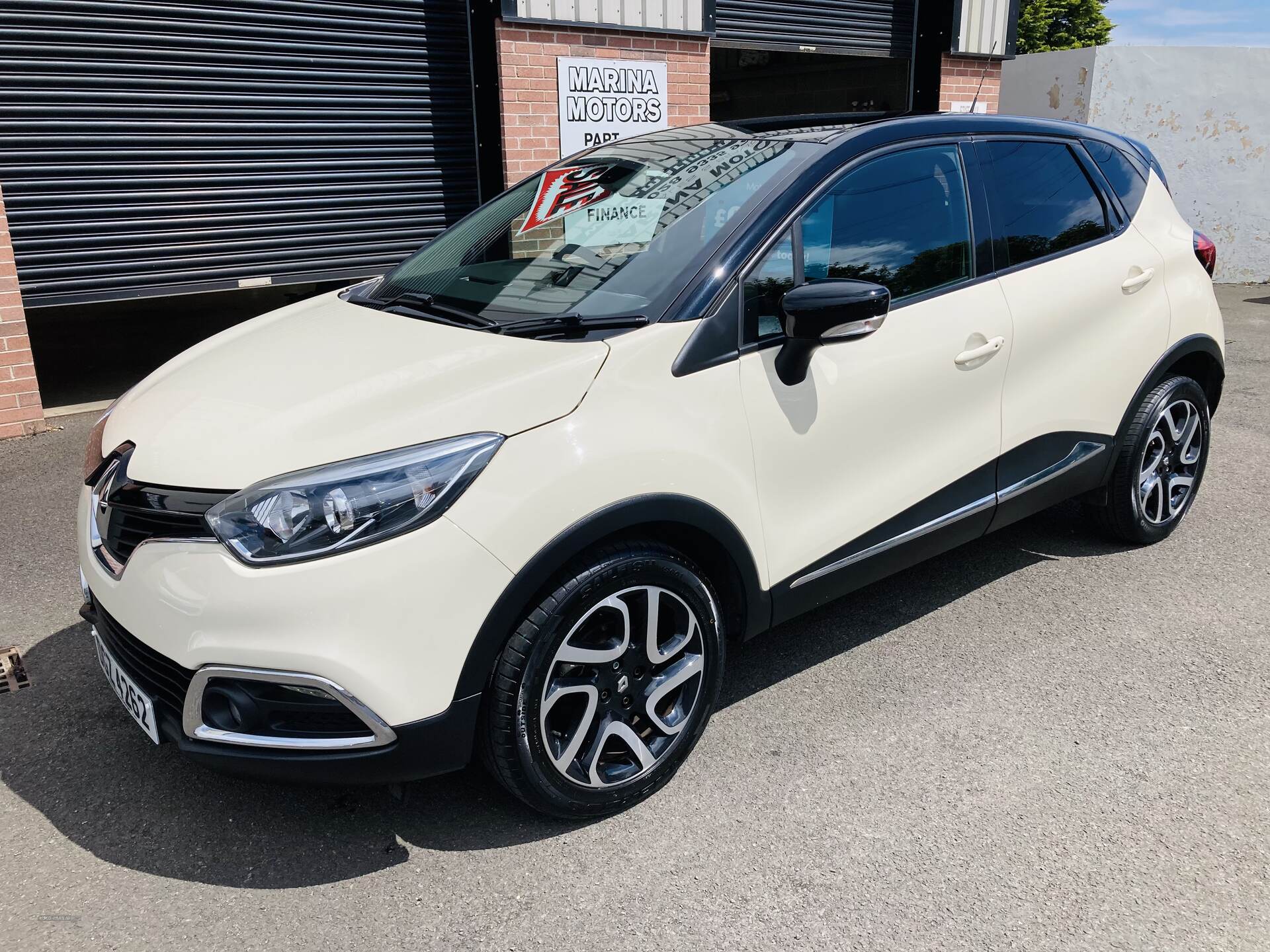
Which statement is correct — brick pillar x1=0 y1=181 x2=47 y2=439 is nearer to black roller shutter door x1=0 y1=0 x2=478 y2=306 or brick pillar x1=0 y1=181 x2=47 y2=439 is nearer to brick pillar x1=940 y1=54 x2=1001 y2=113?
black roller shutter door x1=0 y1=0 x2=478 y2=306

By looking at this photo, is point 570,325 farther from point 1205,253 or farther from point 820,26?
point 820,26

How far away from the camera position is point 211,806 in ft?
8.90

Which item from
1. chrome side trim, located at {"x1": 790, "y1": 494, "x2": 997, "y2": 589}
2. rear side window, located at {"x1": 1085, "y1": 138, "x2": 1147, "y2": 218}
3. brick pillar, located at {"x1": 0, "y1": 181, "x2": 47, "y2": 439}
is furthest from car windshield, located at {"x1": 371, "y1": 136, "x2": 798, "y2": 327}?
brick pillar, located at {"x1": 0, "y1": 181, "x2": 47, "y2": 439}

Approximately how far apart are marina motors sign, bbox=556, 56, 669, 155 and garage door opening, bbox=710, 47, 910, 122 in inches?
129

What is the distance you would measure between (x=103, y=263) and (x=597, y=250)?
5.30 m

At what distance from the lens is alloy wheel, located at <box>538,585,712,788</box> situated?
8.21 ft

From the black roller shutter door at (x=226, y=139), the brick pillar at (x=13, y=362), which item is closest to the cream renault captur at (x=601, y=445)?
the brick pillar at (x=13, y=362)

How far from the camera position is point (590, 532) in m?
2.40

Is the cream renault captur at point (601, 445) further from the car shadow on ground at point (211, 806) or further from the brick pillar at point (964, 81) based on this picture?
the brick pillar at point (964, 81)

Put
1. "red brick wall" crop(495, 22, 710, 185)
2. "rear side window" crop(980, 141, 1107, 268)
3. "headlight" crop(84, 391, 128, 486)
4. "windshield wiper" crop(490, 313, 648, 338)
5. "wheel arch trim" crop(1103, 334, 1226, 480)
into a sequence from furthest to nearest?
"red brick wall" crop(495, 22, 710, 185), "wheel arch trim" crop(1103, 334, 1226, 480), "rear side window" crop(980, 141, 1107, 268), "headlight" crop(84, 391, 128, 486), "windshield wiper" crop(490, 313, 648, 338)

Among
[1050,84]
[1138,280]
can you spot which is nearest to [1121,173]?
[1138,280]

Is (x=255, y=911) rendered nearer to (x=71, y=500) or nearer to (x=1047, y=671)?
(x=1047, y=671)

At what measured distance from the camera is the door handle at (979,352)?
3.22 m

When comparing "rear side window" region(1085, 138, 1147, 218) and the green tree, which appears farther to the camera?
the green tree
